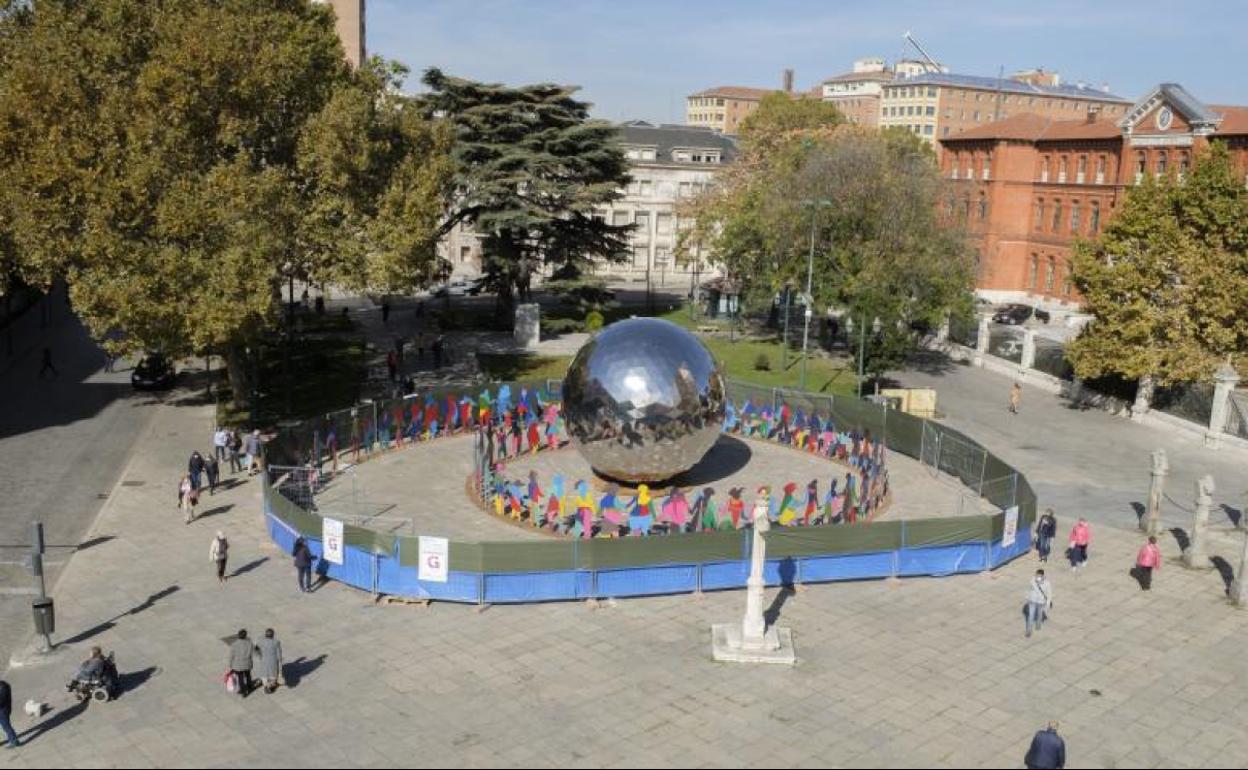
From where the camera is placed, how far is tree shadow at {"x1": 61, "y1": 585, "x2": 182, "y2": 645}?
1819cm

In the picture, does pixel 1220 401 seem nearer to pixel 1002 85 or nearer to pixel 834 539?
pixel 834 539

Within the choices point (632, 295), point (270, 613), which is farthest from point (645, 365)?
point (632, 295)

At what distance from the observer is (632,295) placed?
73938mm

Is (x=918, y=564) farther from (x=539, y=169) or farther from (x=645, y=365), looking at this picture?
(x=539, y=169)

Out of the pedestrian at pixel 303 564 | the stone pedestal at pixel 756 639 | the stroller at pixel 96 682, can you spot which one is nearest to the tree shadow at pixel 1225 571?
the stone pedestal at pixel 756 639

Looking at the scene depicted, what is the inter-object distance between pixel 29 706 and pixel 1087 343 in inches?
1391

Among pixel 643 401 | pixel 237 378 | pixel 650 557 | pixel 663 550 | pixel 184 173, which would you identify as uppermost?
pixel 184 173

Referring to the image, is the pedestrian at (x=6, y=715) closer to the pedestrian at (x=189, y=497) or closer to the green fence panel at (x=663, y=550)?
the green fence panel at (x=663, y=550)

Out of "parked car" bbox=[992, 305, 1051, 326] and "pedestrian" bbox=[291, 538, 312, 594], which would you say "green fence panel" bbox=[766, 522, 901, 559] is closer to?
"pedestrian" bbox=[291, 538, 312, 594]

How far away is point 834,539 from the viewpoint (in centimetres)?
2091

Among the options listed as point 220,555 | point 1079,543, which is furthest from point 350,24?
point 1079,543

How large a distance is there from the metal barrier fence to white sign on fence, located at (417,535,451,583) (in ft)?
0.28

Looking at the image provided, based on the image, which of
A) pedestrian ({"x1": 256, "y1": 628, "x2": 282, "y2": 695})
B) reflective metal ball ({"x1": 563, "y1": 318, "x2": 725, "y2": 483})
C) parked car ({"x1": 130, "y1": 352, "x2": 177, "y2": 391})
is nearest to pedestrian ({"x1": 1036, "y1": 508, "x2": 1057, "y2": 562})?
reflective metal ball ({"x1": 563, "y1": 318, "x2": 725, "y2": 483})

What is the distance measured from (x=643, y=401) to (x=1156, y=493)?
1250 centimetres
